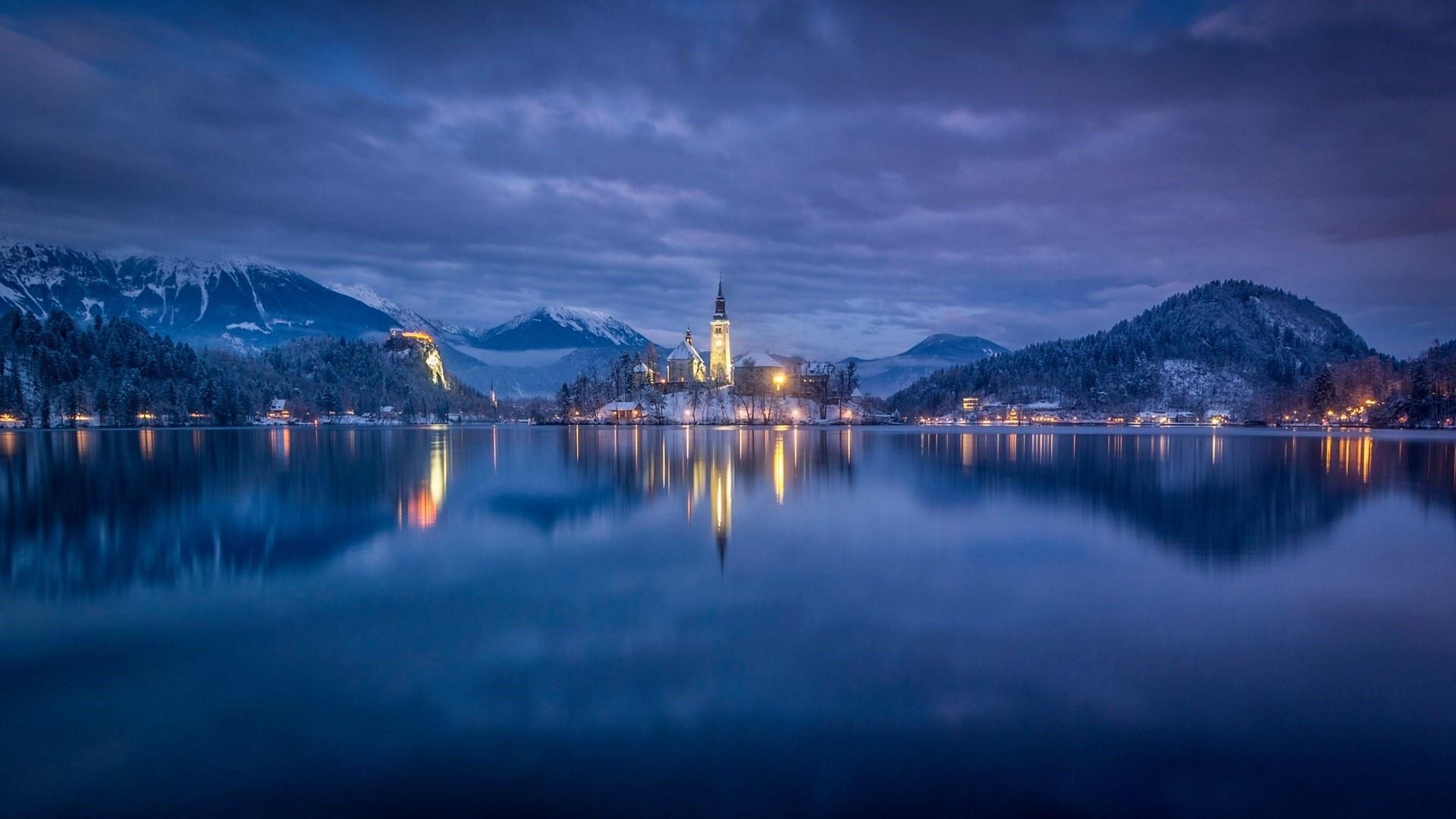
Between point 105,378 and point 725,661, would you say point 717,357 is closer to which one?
point 105,378

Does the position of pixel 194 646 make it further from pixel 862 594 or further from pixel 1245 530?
pixel 1245 530

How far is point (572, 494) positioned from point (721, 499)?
6887mm

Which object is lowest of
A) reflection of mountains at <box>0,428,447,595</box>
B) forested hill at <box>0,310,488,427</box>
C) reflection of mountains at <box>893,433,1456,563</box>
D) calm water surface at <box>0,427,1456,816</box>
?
reflection of mountains at <box>893,433,1456,563</box>

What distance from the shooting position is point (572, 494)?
31.0m

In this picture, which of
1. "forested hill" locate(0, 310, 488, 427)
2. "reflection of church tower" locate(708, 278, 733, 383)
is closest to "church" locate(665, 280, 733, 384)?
"reflection of church tower" locate(708, 278, 733, 383)

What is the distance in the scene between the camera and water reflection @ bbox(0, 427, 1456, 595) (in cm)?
1850

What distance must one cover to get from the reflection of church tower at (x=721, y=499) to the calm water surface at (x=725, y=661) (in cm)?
28

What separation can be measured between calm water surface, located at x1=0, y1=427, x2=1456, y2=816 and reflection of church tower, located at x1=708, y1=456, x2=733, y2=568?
276 millimetres

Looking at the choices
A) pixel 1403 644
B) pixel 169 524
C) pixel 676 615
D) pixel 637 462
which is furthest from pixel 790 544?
pixel 637 462

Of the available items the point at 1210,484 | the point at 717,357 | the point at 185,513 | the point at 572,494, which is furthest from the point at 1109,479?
the point at 717,357

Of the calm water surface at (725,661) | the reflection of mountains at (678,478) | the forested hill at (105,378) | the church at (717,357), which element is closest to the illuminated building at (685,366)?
the church at (717,357)

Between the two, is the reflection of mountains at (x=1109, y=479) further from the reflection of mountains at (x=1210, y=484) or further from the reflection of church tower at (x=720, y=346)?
the reflection of church tower at (x=720, y=346)

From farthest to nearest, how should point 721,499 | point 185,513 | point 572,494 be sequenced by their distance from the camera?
point 572,494
point 721,499
point 185,513

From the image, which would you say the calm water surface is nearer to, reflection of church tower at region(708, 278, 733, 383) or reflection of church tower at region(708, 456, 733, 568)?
reflection of church tower at region(708, 456, 733, 568)
